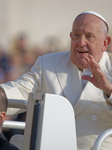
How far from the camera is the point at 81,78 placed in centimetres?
331

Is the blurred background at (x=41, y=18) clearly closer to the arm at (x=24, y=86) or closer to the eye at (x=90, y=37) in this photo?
the arm at (x=24, y=86)

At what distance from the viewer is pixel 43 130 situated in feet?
7.45

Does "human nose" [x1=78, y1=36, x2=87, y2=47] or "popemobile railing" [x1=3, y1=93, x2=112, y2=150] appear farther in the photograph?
"human nose" [x1=78, y1=36, x2=87, y2=47]

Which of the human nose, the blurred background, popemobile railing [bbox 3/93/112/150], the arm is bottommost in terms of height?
the blurred background

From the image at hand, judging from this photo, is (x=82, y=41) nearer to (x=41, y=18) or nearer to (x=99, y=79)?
(x=99, y=79)

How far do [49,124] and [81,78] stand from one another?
1060 millimetres

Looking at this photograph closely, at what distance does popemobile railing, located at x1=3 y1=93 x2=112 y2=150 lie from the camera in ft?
7.51

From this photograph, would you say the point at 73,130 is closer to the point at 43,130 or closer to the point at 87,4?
the point at 43,130

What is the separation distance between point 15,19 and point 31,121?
33.6 feet

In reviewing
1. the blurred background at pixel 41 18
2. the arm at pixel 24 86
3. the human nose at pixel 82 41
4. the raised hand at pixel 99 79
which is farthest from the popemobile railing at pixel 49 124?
the blurred background at pixel 41 18

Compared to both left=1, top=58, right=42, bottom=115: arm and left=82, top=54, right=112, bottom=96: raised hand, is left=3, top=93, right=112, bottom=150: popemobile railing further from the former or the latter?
left=1, top=58, right=42, bottom=115: arm

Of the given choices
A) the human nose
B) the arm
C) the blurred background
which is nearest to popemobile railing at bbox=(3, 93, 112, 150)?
Result: the arm

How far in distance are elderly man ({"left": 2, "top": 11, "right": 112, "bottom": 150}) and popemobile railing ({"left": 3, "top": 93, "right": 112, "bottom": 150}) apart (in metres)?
0.84

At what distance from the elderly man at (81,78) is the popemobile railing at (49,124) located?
0.84 m
